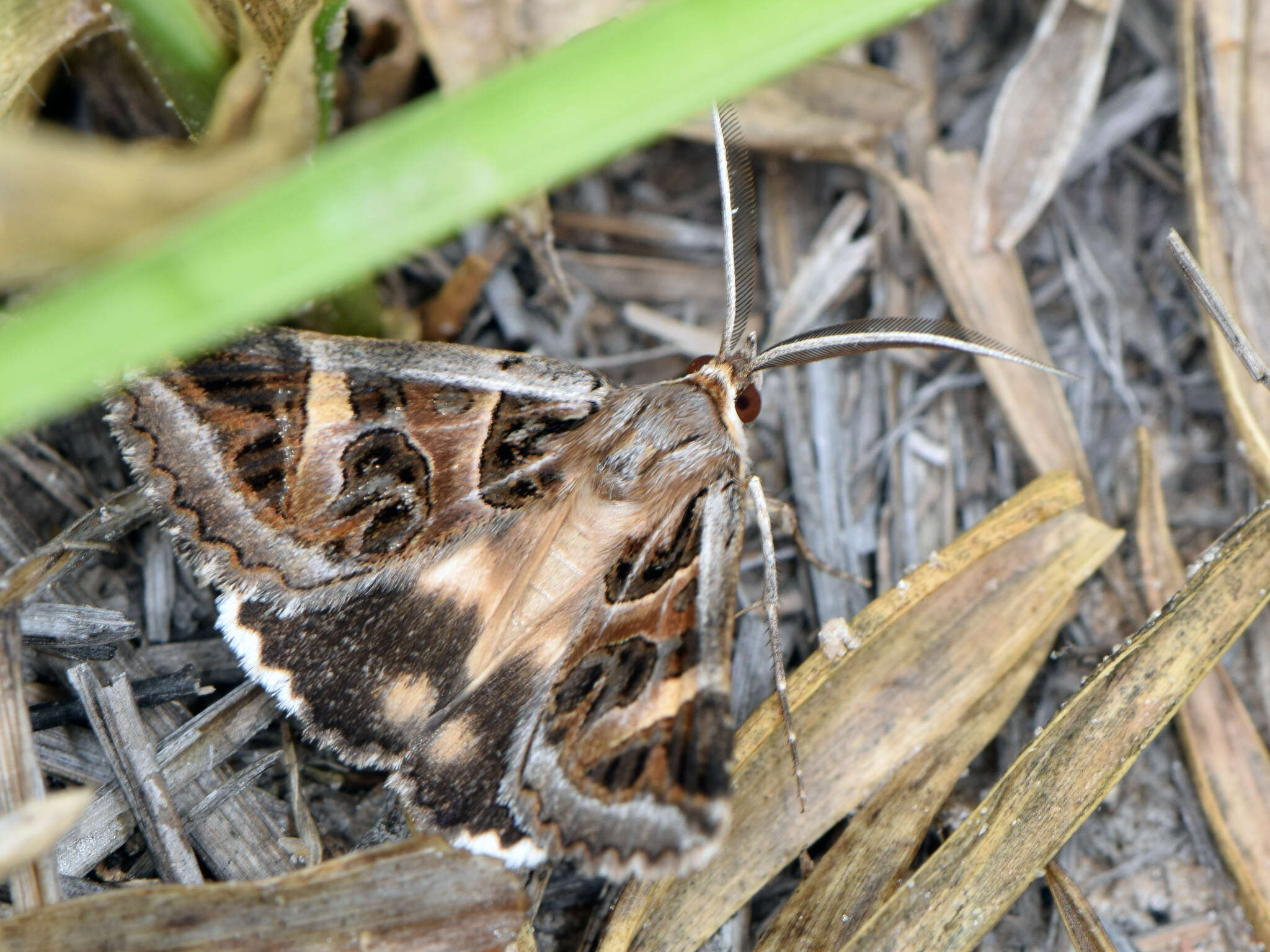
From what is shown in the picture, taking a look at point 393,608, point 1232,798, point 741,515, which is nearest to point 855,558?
point 741,515

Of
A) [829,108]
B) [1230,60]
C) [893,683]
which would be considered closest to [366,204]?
[893,683]

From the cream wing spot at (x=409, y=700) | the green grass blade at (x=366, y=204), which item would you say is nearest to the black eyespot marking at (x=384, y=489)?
the cream wing spot at (x=409, y=700)

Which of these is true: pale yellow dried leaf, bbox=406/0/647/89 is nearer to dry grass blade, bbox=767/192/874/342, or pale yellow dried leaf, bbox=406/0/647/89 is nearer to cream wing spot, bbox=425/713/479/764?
dry grass blade, bbox=767/192/874/342

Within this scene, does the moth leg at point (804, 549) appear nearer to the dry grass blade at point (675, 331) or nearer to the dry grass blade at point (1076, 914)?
the dry grass blade at point (675, 331)

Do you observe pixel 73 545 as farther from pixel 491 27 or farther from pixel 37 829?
pixel 491 27

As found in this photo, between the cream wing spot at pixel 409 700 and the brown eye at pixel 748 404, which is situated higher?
the brown eye at pixel 748 404
